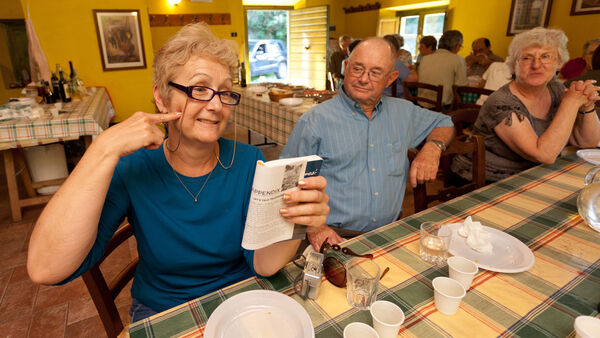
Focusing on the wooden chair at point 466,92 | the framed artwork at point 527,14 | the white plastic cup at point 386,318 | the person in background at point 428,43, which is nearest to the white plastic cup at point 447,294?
the white plastic cup at point 386,318

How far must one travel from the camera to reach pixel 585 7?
14.3 feet

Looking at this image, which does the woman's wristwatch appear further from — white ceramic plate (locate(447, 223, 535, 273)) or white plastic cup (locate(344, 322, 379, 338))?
white plastic cup (locate(344, 322, 379, 338))

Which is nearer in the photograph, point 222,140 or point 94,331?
point 222,140

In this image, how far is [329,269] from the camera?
909mm

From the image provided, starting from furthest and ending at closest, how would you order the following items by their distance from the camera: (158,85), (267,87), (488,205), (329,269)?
1. (267,87)
2. (488,205)
3. (158,85)
4. (329,269)

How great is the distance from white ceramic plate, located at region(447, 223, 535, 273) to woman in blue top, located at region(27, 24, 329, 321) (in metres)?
0.51

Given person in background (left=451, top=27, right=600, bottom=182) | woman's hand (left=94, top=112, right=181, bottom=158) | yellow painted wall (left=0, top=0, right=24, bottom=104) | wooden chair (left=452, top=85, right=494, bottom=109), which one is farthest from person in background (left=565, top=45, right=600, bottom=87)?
yellow painted wall (left=0, top=0, right=24, bottom=104)

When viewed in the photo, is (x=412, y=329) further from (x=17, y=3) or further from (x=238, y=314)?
(x=17, y=3)

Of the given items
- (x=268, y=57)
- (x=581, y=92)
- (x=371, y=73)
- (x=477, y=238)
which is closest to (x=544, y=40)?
(x=581, y=92)

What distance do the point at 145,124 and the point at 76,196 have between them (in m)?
0.23

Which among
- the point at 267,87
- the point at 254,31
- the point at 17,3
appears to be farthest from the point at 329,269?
the point at 254,31

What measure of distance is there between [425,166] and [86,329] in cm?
197

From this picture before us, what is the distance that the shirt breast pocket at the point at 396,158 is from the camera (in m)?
1.66

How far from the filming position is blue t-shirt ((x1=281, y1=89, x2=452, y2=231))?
162 cm
